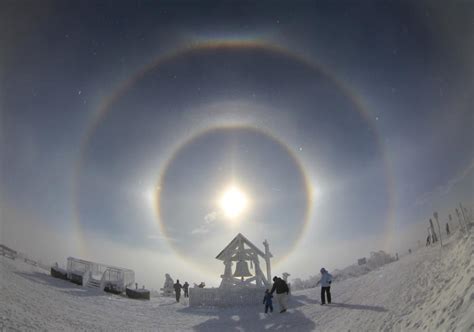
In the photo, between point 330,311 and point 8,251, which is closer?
point 330,311

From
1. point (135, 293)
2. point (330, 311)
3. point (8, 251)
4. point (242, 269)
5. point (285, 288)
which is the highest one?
point (8, 251)

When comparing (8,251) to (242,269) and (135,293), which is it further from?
(242,269)

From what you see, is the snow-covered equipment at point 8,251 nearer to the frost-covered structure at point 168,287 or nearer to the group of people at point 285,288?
the frost-covered structure at point 168,287

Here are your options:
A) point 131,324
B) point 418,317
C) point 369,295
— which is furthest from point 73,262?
point 418,317

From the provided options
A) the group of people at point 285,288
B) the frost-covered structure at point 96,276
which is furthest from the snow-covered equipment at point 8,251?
the group of people at point 285,288

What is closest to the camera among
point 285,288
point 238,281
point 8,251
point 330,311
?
point 330,311

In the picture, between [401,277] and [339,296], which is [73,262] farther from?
[401,277]

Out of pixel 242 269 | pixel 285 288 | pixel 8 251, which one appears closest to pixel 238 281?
pixel 242 269

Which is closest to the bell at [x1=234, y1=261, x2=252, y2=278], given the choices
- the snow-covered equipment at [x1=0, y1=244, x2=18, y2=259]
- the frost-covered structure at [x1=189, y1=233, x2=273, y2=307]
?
the frost-covered structure at [x1=189, y1=233, x2=273, y2=307]

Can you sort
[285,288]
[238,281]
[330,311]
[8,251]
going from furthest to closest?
[8,251] → [238,281] → [285,288] → [330,311]
